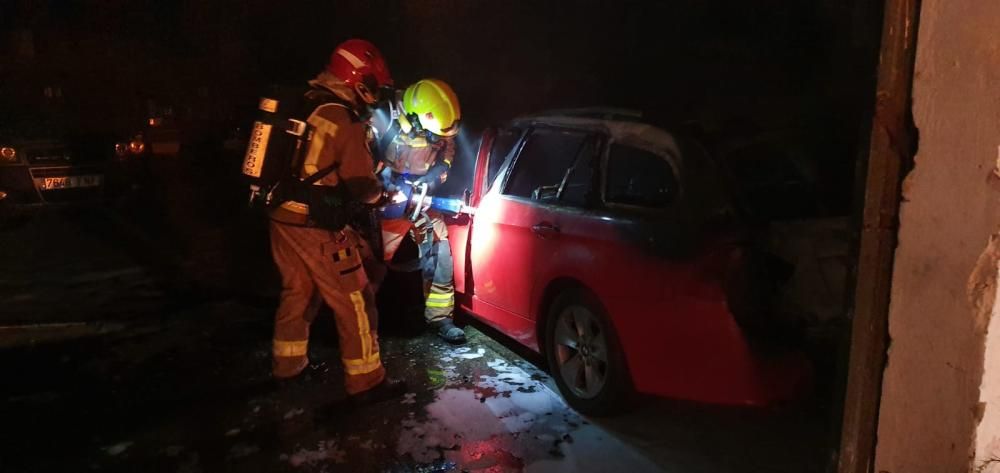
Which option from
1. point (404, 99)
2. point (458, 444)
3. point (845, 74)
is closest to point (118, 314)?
point (404, 99)

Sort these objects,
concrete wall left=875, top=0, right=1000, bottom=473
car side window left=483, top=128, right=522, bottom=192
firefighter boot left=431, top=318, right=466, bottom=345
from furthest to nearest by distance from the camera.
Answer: firefighter boot left=431, top=318, right=466, bottom=345, car side window left=483, top=128, right=522, bottom=192, concrete wall left=875, top=0, right=1000, bottom=473

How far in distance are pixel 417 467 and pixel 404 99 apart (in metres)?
2.65

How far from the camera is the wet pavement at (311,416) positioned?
3586mm

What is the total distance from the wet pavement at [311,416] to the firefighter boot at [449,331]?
78 millimetres

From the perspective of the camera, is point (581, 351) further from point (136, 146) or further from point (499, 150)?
point (136, 146)

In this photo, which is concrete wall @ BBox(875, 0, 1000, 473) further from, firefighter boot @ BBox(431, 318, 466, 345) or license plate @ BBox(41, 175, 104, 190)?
license plate @ BBox(41, 175, 104, 190)

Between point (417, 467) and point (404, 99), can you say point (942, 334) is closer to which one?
point (417, 467)

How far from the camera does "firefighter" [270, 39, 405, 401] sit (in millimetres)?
4031

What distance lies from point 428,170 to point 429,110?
44 centimetres

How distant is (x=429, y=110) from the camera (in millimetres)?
5008

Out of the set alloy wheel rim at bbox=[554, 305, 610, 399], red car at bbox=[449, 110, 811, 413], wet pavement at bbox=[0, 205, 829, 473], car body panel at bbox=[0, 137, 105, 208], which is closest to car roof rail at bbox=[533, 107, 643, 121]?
red car at bbox=[449, 110, 811, 413]

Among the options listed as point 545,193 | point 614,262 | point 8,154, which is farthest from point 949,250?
point 8,154

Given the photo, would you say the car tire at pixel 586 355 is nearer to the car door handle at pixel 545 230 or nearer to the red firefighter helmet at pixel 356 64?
the car door handle at pixel 545 230

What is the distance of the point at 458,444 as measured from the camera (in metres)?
3.75
